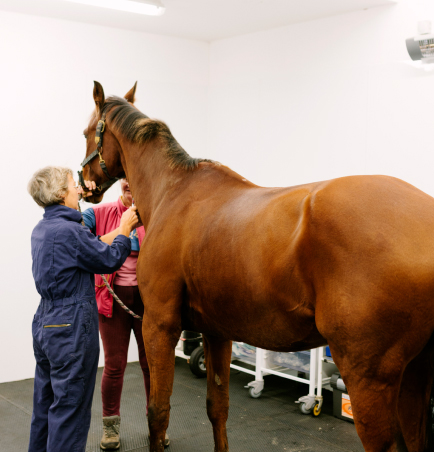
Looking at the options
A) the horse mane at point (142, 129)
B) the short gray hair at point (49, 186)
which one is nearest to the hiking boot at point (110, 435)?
the short gray hair at point (49, 186)

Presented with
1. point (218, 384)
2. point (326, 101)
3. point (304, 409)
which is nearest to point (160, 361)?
point (218, 384)

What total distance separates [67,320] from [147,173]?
731mm

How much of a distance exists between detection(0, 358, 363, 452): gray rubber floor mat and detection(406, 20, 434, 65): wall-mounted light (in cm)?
260

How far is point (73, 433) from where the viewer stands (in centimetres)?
203

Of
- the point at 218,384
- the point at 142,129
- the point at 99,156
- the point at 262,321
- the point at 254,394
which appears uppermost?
the point at 142,129

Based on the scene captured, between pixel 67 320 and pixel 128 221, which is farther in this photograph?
pixel 128 221

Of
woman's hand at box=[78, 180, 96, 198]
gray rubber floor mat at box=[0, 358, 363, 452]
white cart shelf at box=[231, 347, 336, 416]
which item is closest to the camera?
woman's hand at box=[78, 180, 96, 198]

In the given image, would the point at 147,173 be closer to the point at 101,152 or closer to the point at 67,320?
the point at 101,152

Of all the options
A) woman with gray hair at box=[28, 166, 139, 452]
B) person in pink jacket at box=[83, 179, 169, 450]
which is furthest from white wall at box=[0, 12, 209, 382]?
woman with gray hair at box=[28, 166, 139, 452]

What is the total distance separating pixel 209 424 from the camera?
3295 millimetres

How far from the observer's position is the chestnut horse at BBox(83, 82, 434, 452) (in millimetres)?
1316

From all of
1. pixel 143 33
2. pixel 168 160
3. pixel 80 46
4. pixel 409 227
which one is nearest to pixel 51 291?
pixel 168 160

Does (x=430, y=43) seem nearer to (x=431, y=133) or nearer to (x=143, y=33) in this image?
(x=431, y=133)

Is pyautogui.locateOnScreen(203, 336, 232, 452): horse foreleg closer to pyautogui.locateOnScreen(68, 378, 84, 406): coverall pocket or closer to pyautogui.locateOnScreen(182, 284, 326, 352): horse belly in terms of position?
pyautogui.locateOnScreen(182, 284, 326, 352): horse belly
